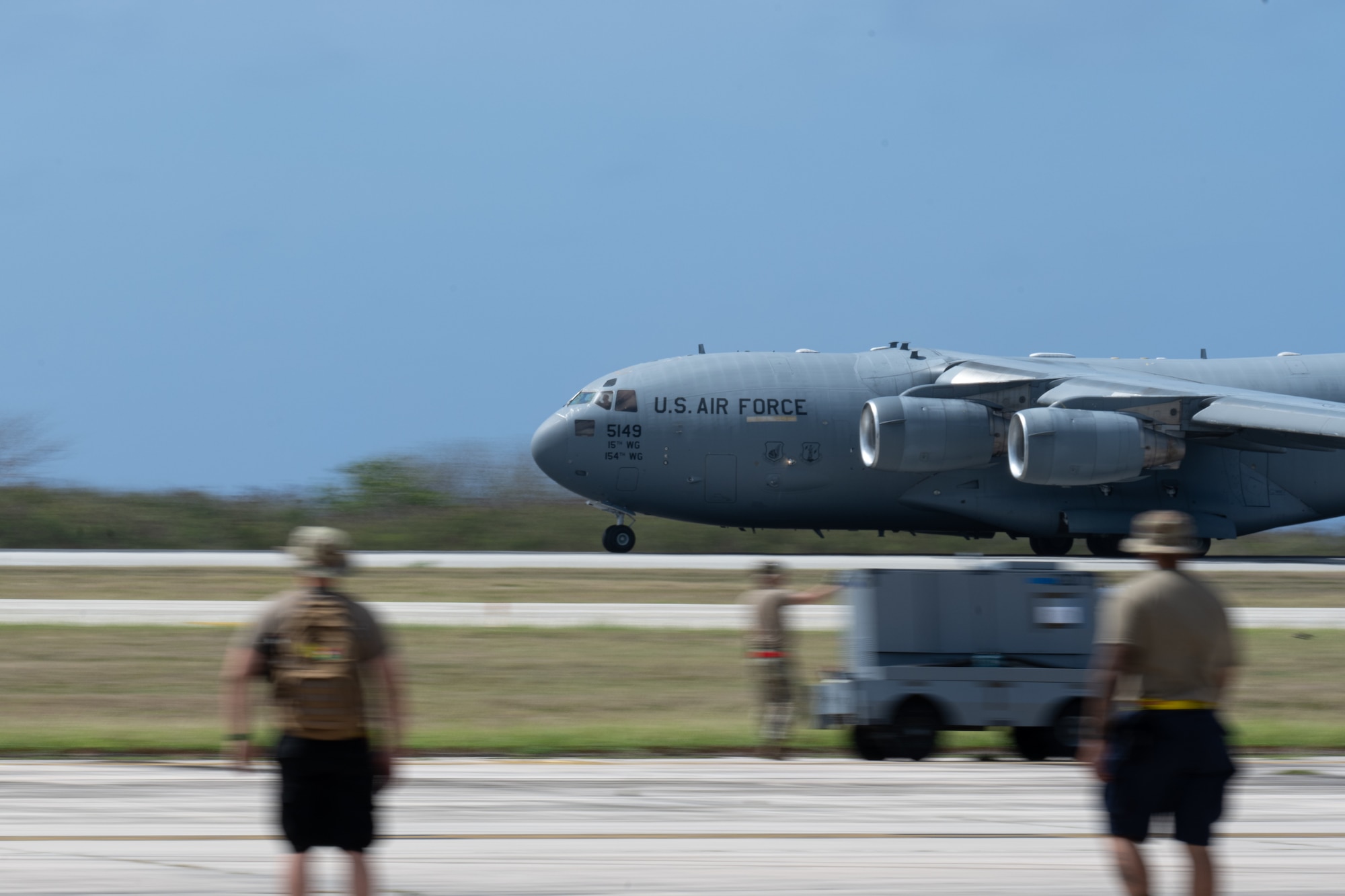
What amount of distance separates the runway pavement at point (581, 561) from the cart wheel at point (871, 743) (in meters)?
17.9

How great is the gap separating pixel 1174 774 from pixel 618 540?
99.0 ft

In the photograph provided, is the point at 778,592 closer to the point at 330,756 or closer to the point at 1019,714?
the point at 1019,714

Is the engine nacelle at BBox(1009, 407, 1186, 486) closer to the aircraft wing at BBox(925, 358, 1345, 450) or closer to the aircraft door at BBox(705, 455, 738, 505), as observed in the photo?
the aircraft wing at BBox(925, 358, 1345, 450)

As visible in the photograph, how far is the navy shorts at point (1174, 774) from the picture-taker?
235 inches

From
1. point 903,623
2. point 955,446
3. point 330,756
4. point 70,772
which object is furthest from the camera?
point 955,446

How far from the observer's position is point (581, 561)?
108 feet

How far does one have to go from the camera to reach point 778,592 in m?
12.5

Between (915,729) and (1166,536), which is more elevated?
(1166,536)

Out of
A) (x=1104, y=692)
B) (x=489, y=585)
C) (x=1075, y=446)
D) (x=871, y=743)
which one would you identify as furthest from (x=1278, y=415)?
(x=1104, y=692)

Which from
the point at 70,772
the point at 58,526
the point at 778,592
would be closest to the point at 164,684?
the point at 70,772

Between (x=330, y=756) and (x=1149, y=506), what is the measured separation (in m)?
32.4

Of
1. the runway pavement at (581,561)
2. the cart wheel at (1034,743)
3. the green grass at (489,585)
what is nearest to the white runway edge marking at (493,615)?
the green grass at (489,585)

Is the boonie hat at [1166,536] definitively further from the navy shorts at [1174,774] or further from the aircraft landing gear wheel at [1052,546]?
the aircraft landing gear wheel at [1052,546]

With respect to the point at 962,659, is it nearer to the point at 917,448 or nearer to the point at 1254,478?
the point at 917,448
